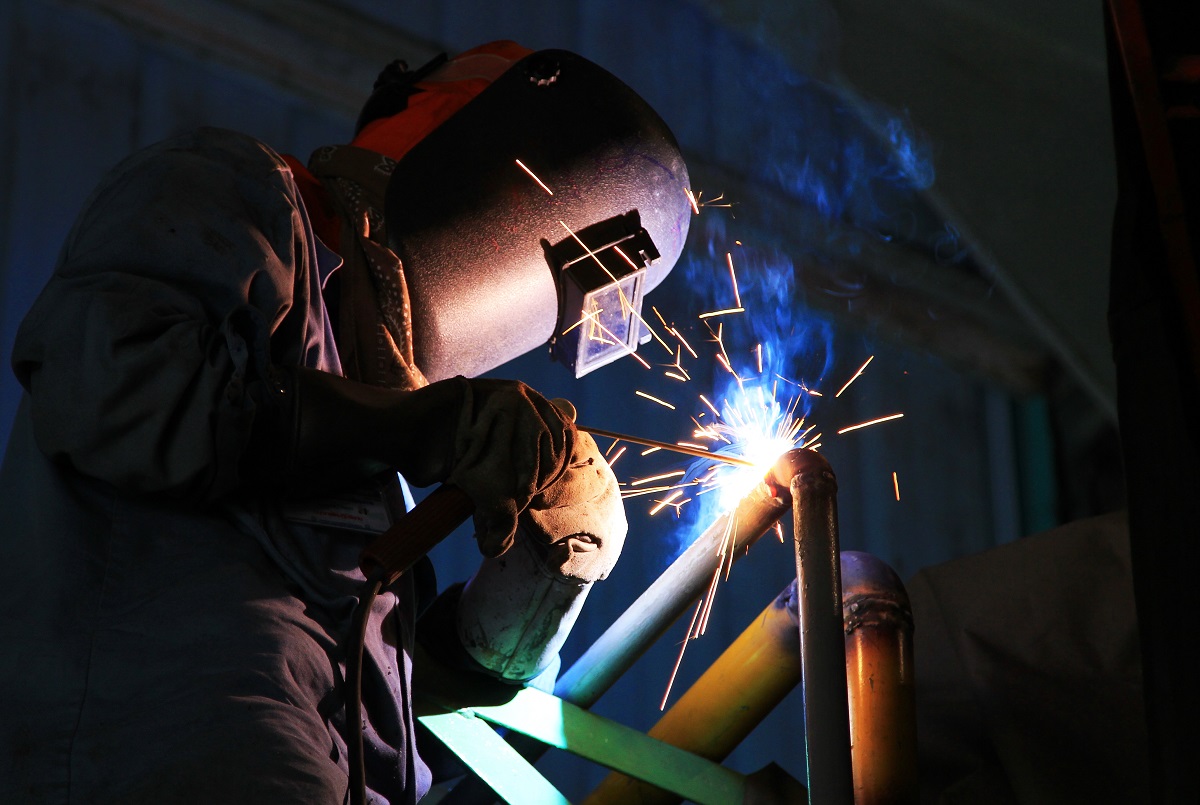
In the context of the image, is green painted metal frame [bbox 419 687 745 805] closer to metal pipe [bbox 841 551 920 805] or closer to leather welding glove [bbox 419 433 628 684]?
leather welding glove [bbox 419 433 628 684]

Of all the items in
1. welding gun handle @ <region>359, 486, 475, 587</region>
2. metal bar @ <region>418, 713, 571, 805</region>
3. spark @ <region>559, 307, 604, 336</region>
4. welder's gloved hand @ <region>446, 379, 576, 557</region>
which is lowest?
metal bar @ <region>418, 713, 571, 805</region>

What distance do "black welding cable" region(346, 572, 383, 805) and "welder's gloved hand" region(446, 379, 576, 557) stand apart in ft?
0.59

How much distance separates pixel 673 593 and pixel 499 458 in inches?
19.3

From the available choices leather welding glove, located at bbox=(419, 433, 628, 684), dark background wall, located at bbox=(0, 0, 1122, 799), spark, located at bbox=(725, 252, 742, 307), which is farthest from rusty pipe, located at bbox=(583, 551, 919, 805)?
spark, located at bbox=(725, 252, 742, 307)

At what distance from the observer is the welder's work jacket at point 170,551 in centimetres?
151

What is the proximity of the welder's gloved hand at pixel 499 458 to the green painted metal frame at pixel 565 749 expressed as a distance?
43cm

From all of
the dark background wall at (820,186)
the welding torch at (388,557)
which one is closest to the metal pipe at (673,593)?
the welding torch at (388,557)

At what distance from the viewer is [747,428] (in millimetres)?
2561

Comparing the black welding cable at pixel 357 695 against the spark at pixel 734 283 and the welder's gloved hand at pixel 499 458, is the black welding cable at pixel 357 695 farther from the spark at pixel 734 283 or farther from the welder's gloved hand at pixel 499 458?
the spark at pixel 734 283

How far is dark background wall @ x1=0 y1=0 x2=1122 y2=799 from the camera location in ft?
11.6

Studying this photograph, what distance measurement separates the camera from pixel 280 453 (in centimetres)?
175

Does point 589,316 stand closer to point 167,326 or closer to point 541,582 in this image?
point 541,582

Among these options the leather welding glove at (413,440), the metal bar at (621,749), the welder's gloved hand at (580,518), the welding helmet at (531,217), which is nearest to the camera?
the leather welding glove at (413,440)

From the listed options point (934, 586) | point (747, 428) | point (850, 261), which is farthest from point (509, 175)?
point (850, 261)
